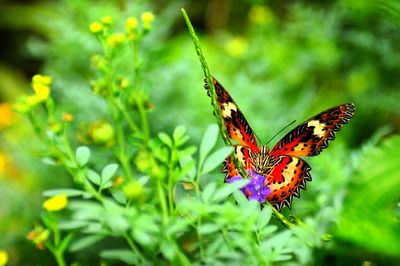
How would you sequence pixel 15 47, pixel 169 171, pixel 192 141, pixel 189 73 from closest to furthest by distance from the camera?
1. pixel 169 171
2. pixel 192 141
3. pixel 189 73
4. pixel 15 47

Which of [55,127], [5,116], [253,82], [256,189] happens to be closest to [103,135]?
[55,127]

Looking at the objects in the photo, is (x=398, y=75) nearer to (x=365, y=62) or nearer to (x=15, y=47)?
(x=365, y=62)

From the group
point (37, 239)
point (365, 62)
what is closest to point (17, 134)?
point (365, 62)

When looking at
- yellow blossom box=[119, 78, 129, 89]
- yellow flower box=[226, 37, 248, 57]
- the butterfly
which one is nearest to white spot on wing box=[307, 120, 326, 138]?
the butterfly

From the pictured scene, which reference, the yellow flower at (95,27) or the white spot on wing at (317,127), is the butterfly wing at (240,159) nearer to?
the white spot on wing at (317,127)

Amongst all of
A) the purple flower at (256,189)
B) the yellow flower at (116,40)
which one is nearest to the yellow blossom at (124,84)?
the yellow flower at (116,40)

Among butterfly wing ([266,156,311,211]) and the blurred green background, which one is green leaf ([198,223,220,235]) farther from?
the blurred green background

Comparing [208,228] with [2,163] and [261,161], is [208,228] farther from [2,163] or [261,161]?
[2,163]
